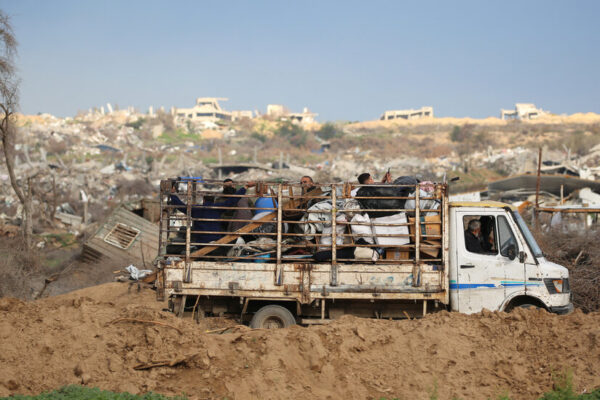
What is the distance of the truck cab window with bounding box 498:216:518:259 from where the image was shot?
7740 mm

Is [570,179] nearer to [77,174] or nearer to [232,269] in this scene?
[232,269]

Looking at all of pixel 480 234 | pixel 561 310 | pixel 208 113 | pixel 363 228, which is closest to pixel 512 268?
pixel 480 234

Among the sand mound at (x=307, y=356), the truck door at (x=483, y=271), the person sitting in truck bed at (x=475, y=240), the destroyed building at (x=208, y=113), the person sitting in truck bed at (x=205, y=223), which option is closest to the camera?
the sand mound at (x=307, y=356)

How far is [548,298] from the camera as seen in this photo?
7.62 meters

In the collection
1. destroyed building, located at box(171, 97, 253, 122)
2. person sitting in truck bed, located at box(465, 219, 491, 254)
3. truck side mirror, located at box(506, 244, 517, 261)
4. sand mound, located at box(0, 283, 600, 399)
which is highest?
destroyed building, located at box(171, 97, 253, 122)

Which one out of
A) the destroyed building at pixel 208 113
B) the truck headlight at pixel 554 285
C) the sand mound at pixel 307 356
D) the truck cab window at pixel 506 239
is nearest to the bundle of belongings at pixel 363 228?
the truck cab window at pixel 506 239

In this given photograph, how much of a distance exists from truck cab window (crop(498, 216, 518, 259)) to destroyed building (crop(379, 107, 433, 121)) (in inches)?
3368

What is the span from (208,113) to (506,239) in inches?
3375

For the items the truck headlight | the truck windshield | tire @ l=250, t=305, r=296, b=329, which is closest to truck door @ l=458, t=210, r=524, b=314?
the truck windshield

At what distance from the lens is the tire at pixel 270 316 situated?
787 centimetres

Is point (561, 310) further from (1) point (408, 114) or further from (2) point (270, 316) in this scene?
(1) point (408, 114)

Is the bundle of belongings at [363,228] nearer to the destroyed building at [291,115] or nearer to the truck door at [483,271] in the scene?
the truck door at [483,271]

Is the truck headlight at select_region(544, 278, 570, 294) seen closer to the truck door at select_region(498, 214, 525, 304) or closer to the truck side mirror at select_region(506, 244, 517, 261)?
the truck door at select_region(498, 214, 525, 304)

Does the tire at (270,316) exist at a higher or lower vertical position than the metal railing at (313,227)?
lower
